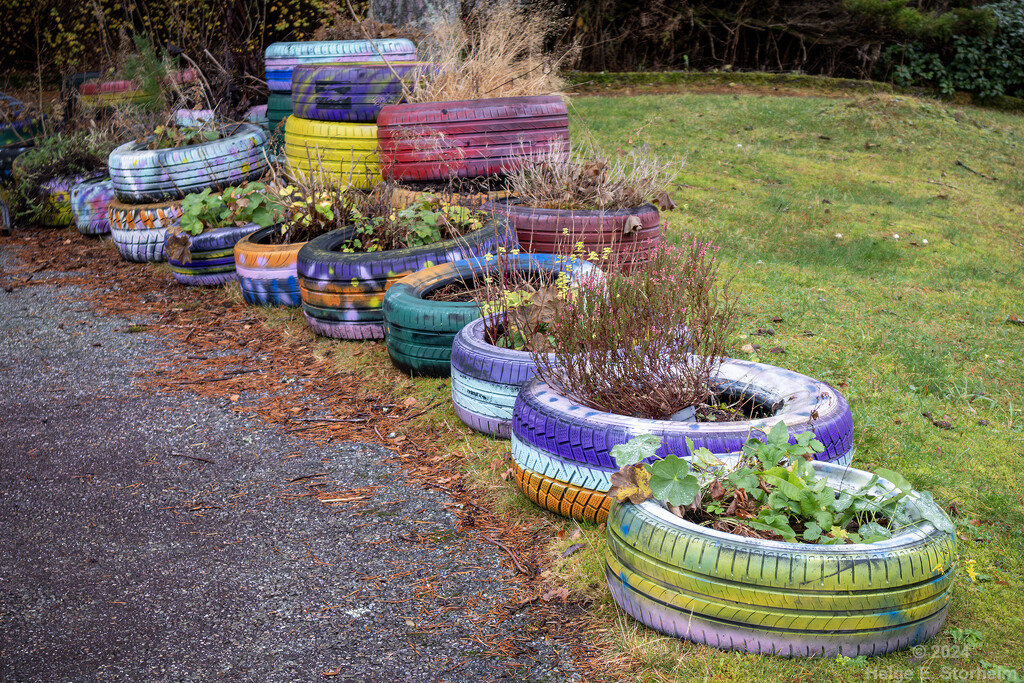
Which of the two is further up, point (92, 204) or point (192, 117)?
point (192, 117)

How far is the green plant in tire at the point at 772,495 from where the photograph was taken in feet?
7.64

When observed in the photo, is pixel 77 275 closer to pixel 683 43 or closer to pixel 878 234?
pixel 878 234

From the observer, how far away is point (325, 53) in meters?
7.59

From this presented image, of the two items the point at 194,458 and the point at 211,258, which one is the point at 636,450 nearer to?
the point at 194,458

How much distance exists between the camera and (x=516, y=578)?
2832 mm

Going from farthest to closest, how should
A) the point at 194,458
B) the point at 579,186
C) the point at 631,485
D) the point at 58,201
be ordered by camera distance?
the point at 58,201 < the point at 579,186 < the point at 194,458 < the point at 631,485

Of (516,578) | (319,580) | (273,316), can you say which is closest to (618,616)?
(516,578)

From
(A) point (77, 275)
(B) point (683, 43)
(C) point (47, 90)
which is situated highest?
(B) point (683, 43)

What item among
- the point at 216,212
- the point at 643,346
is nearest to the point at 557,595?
the point at 643,346

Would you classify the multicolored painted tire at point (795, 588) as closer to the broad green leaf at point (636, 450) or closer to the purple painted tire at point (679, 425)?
the broad green leaf at point (636, 450)

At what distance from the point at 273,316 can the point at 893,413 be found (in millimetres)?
4107

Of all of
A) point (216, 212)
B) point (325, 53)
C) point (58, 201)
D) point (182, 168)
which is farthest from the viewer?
point (58, 201)

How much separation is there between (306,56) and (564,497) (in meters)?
6.17

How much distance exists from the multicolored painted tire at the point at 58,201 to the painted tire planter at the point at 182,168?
1851 mm
